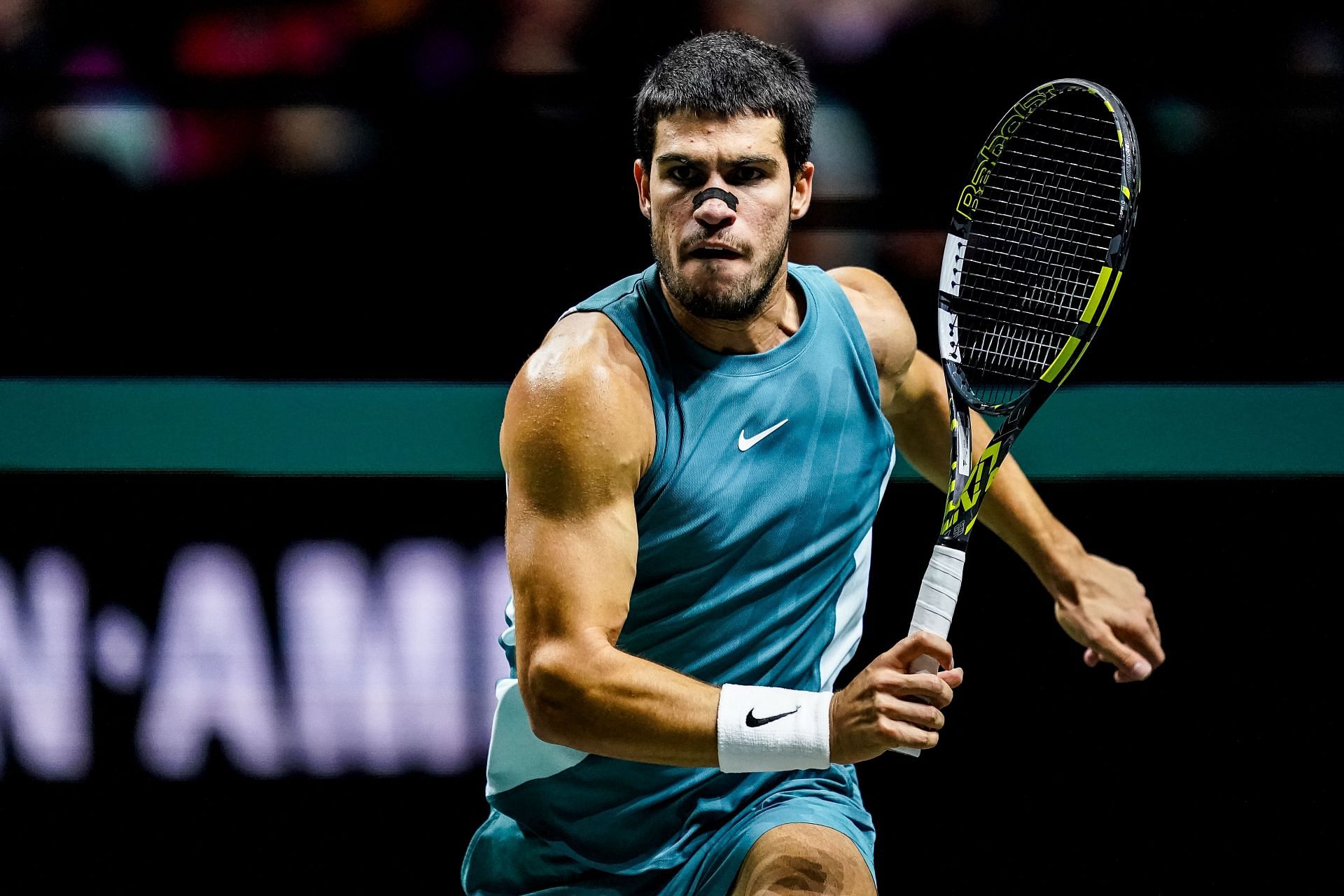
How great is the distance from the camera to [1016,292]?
3.10 meters

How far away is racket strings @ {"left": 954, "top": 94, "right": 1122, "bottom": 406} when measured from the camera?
252 cm

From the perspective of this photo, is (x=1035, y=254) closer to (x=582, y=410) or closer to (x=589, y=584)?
(x=582, y=410)

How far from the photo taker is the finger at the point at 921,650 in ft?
6.15

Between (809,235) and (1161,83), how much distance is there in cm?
86

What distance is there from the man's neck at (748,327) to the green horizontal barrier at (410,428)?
896mm

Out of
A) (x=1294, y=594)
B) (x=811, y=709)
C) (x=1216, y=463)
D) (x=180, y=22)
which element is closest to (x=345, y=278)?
(x=180, y=22)

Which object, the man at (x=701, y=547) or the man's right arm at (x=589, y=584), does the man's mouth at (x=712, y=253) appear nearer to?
the man at (x=701, y=547)

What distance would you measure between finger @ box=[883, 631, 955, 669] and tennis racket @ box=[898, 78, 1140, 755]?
0.02 metres

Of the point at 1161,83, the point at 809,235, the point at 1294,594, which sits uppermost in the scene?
the point at 1161,83

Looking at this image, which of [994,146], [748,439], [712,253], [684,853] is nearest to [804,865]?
[684,853]

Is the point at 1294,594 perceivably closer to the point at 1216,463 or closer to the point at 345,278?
the point at 1216,463

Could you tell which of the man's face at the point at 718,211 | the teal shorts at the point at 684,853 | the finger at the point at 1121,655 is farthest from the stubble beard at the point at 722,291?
the finger at the point at 1121,655

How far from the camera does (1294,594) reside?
3.43 metres

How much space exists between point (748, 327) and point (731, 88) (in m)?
0.39
